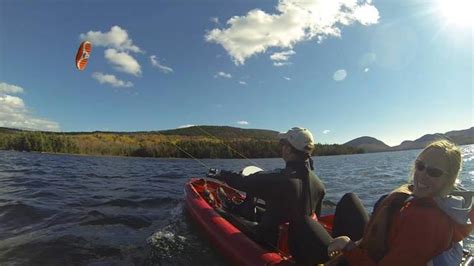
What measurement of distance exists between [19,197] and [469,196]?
40.9ft

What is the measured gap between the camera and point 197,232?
27.3 feet

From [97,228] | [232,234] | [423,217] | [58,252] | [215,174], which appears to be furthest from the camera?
[97,228]

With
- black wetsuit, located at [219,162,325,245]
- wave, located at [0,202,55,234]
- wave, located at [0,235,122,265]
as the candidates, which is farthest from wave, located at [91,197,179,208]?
black wetsuit, located at [219,162,325,245]

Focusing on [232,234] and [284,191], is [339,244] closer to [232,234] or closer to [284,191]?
[284,191]

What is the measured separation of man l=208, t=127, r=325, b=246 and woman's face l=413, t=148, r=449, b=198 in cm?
196

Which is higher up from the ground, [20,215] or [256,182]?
[256,182]

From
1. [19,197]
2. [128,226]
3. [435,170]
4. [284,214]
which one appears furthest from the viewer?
[19,197]

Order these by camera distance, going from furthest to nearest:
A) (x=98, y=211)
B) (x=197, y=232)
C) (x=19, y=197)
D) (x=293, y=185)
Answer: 1. (x=19, y=197)
2. (x=98, y=211)
3. (x=197, y=232)
4. (x=293, y=185)

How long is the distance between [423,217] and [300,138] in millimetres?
2378

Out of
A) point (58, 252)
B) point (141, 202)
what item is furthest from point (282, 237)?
point (141, 202)

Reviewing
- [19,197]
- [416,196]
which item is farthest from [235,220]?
[19,197]

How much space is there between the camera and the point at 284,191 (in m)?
4.84

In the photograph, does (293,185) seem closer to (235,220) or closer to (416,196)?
(416,196)

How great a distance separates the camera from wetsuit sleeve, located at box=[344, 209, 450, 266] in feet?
9.11
